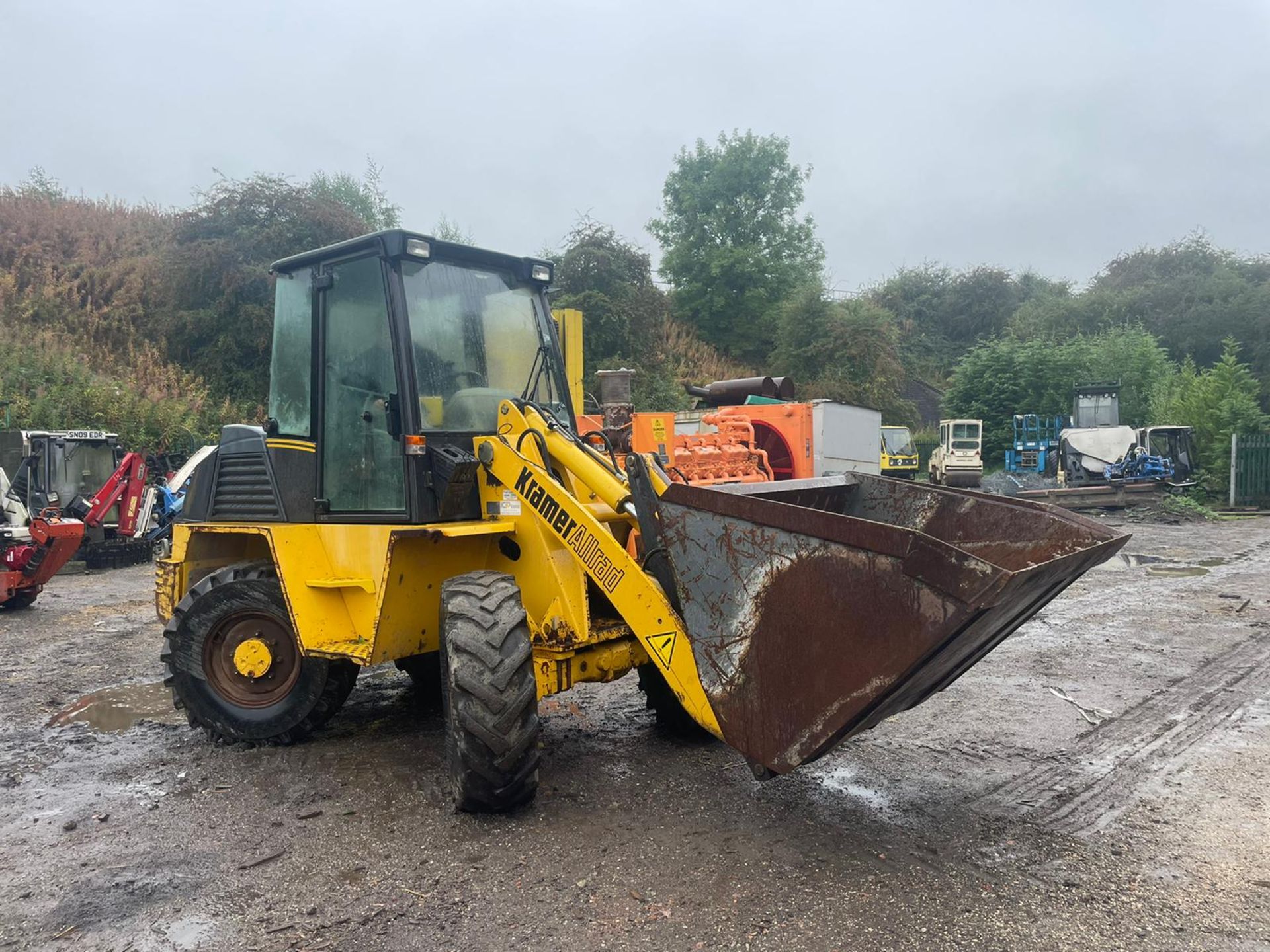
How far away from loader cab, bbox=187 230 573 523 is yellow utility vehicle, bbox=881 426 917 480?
2169 cm

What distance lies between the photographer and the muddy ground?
3096 mm

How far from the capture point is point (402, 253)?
14.5ft

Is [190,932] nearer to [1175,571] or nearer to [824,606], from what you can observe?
[824,606]

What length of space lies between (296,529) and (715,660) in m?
2.61

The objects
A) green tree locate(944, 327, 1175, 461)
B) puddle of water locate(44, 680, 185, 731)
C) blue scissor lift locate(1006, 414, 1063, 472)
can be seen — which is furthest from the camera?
green tree locate(944, 327, 1175, 461)

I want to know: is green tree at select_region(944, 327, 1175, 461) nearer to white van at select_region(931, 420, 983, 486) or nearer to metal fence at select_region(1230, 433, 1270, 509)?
white van at select_region(931, 420, 983, 486)

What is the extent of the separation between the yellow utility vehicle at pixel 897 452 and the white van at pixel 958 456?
2.43 feet

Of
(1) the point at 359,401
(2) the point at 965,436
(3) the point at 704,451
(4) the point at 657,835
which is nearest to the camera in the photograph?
(4) the point at 657,835

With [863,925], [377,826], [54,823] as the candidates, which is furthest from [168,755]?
[863,925]

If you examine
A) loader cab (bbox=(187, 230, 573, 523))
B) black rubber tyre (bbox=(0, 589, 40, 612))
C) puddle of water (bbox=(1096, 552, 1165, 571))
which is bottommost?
puddle of water (bbox=(1096, 552, 1165, 571))

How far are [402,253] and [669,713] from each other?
2.77 meters

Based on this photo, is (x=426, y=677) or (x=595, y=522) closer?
(x=595, y=522)

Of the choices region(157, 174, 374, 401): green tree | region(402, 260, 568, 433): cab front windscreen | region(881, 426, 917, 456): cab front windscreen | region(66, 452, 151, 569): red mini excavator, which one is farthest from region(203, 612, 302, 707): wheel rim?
region(881, 426, 917, 456): cab front windscreen

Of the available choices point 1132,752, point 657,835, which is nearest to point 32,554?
point 657,835
